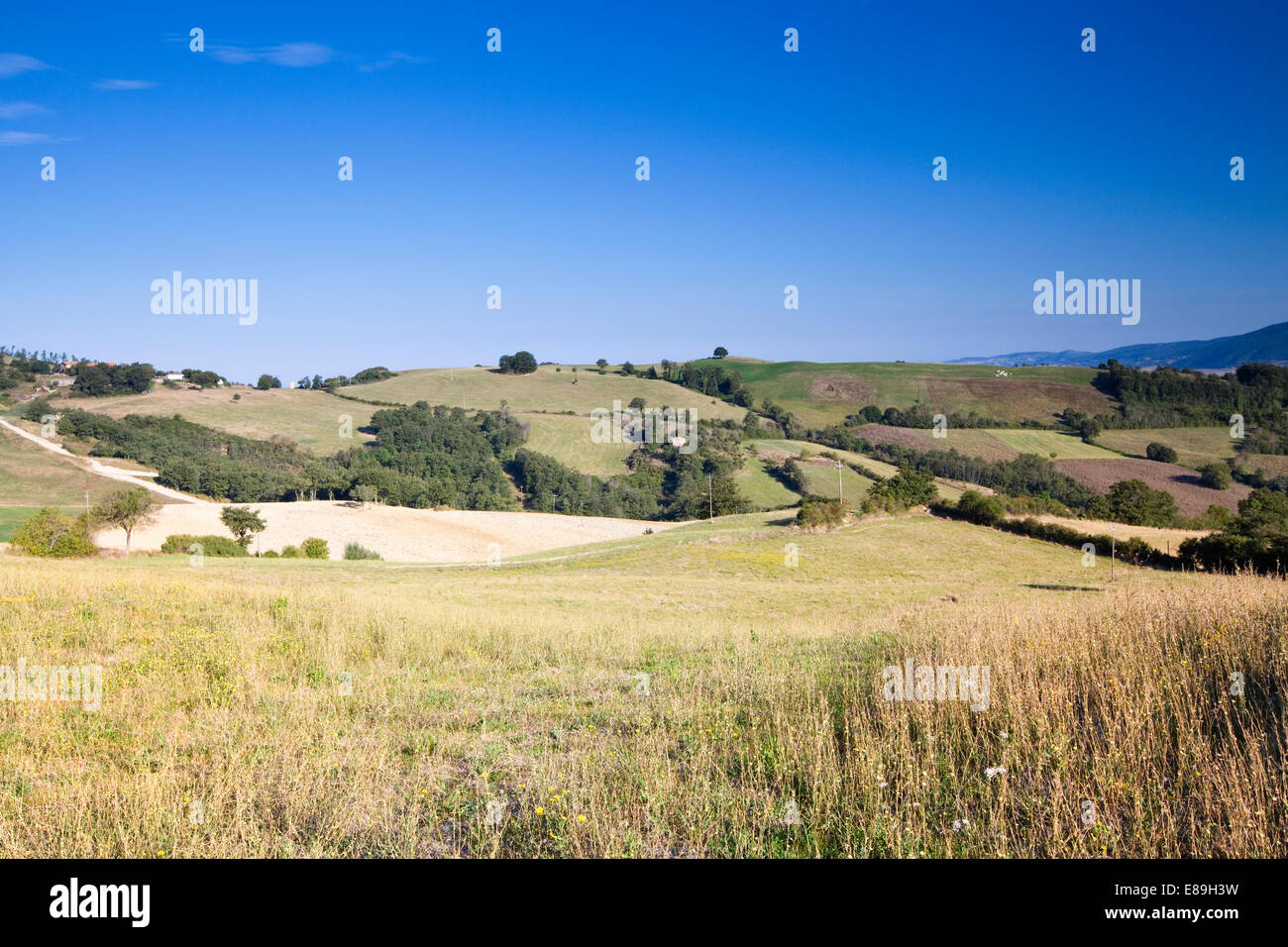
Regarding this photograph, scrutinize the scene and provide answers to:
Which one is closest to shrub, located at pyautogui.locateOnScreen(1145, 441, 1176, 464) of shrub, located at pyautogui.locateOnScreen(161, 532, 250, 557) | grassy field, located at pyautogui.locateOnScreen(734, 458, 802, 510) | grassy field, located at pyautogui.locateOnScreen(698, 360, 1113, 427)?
grassy field, located at pyautogui.locateOnScreen(698, 360, 1113, 427)

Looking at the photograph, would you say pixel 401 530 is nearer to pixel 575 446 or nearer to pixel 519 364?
pixel 575 446

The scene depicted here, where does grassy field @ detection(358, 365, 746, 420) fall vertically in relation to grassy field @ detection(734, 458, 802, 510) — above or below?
above

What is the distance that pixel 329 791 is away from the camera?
18.9ft

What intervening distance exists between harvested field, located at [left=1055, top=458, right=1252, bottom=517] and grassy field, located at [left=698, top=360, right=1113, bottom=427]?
28968mm

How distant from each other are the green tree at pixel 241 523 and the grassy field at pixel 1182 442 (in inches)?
3983

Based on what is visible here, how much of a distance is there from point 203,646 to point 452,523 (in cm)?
6771

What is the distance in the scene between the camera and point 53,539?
141 feet

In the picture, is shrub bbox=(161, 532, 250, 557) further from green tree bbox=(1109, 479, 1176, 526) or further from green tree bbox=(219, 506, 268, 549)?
green tree bbox=(1109, 479, 1176, 526)

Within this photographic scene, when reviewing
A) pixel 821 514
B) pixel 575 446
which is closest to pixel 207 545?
pixel 821 514

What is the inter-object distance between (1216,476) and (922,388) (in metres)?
65.0

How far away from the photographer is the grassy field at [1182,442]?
92.2 meters

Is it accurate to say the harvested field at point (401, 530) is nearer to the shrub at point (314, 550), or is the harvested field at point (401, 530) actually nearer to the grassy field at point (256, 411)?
the shrub at point (314, 550)

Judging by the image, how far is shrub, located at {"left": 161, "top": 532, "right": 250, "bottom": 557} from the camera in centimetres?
5209
